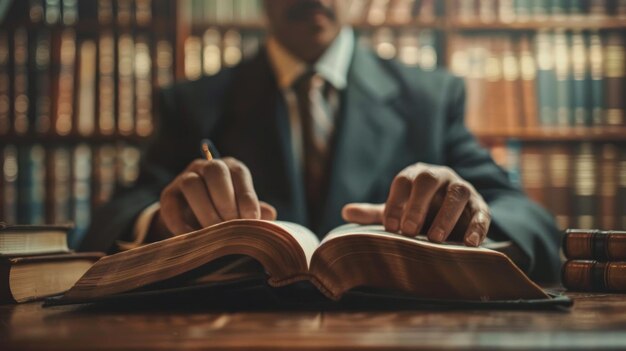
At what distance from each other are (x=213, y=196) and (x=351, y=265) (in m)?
0.25

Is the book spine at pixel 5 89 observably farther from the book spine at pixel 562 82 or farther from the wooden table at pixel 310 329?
the book spine at pixel 562 82

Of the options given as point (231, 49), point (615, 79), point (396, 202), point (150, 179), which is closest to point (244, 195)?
point (396, 202)

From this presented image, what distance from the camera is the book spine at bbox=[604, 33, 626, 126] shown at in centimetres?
207

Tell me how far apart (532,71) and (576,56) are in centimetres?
17

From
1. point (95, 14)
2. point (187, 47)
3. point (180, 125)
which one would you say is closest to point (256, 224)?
point (180, 125)

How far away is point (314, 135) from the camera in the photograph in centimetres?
151

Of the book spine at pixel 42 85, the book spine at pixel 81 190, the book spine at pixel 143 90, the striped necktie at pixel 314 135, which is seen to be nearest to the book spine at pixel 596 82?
the striped necktie at pixel 314 135

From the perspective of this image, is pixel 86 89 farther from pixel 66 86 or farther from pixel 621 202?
pixel 621 202

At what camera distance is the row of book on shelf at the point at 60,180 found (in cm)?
206

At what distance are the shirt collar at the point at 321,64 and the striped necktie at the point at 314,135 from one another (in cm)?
2

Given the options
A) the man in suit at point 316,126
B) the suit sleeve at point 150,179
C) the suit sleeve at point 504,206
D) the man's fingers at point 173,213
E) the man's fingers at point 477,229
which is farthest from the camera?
the man in suit at point 316,126

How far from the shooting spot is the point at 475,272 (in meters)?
0.61

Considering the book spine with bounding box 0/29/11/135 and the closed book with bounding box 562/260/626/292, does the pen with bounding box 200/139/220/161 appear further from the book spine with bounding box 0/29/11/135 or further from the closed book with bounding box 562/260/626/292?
the book spine with bounding box 0/29/11/135

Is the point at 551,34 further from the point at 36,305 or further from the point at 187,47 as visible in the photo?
the point at 36,305
